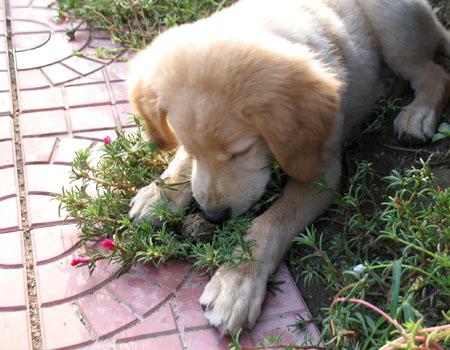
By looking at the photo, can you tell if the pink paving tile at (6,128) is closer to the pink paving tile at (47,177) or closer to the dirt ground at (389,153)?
the pink paving tile at (47,177)

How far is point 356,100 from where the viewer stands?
3.62 meters

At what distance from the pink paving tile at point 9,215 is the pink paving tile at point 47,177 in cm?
14

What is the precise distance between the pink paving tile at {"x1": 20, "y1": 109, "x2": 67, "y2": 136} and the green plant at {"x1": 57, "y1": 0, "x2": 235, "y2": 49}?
106cm

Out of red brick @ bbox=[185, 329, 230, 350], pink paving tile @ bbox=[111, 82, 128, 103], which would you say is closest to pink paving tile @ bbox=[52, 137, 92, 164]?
pink paving tile @ bbox=[111, 82, 128, 103]

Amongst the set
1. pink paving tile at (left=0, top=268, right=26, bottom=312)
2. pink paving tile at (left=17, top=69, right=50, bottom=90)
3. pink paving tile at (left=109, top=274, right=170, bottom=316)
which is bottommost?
pink paving tile at (left=0, top=268, right=26, bottom=312)

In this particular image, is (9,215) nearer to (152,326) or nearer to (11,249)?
(11,249)

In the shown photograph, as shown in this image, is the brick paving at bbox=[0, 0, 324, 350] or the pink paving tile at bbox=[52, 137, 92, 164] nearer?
the brick paving at bbox=[0, 0, 324, 350]

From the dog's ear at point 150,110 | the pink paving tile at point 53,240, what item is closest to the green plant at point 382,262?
the dog's ear at point 150,110

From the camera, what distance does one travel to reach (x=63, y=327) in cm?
277

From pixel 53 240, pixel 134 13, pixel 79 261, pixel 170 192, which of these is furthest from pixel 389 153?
pixel 134 13

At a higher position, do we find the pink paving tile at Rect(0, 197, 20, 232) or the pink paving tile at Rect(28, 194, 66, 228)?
the pink paving tile at Rect(28, 194, 66, 228)

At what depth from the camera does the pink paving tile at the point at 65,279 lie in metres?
Result: 2.94

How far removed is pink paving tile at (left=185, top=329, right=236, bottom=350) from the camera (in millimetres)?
2643

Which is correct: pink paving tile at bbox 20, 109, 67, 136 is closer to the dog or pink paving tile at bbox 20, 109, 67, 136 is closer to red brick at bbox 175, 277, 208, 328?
the dog
